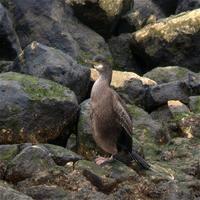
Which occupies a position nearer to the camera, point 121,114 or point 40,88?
point 121,114

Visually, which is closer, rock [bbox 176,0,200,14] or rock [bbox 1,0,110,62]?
rock [bbox 1,0,110,62]

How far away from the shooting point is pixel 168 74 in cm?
2191

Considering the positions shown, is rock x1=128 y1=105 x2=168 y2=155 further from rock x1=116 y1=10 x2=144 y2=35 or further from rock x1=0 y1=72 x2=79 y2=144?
rock x1=116 y1=10 x2=144 y2=35

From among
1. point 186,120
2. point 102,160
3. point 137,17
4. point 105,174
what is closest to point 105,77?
point 102,160

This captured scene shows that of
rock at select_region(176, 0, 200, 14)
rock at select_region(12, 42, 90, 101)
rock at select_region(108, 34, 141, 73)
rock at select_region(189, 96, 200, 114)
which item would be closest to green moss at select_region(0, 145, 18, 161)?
rock at select_region(12, 42, 90, 101)

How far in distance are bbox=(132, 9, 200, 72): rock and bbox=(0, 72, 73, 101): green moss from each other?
8.79 m

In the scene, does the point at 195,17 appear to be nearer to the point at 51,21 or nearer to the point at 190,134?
the point at 51,21

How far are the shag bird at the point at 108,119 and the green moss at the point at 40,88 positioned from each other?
1.59 meters

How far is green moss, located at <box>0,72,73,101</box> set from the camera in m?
15.1

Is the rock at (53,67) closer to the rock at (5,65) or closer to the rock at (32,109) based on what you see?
the rock at (5,65)

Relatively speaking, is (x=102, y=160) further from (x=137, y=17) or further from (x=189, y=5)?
(x=189, y=5)

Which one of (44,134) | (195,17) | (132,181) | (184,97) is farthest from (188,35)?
(132,181)

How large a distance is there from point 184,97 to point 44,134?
622cm

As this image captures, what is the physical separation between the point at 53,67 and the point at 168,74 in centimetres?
530
